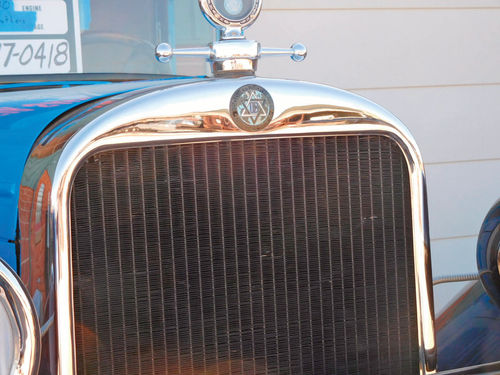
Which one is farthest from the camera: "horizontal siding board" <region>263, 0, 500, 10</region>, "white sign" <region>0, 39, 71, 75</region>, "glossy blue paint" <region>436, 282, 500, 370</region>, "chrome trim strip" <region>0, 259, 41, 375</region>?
"horizontal siding board" <region>263, 0, 500, 10</region>

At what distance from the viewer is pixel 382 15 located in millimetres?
4473

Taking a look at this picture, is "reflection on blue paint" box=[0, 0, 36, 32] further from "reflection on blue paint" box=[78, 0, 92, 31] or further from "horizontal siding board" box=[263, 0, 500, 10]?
"horizontal siding board" box=[263, 0, 500, 10]

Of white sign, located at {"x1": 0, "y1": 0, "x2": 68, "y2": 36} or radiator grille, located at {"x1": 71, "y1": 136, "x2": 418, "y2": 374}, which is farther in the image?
white sign, located at {"x1": 0, "y1": 0, "x2": 68, "y2": 36}

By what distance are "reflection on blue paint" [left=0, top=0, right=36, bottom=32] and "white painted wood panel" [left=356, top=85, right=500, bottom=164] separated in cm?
201

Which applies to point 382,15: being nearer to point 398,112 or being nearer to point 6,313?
point 398,112

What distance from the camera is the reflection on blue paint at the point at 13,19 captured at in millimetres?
3291

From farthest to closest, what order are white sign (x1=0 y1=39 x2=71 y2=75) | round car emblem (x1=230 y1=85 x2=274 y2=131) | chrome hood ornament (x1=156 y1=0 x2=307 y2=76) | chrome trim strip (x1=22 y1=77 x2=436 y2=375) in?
white sign (x1=0 y1=39 x2=71 y2=75), chrome hood ornament (x1=156 y1=0 x2=307 y2=76), round car emblem (x1=230 y1=85 x2=274 y2=131), chrome trim strip (x1=22 y1=77 x2=436 y2=375)

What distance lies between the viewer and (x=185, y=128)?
149 centimetres

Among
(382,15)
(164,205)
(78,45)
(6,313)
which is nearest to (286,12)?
(382,15)

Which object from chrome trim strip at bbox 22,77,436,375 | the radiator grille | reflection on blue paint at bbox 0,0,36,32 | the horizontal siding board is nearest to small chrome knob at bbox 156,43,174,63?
chrome trim strip at bbox 22,77,436,375

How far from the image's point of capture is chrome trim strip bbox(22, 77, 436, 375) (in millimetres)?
1388

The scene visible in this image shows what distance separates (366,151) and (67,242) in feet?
2.35

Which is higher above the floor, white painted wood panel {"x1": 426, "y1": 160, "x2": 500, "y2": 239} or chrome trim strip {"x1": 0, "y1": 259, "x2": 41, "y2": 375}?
white painted wood panel {"x1": 426, "y1": 160, "x2": 500, "y2": 239}

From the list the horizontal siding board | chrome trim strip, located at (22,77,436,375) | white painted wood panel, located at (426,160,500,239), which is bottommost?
chrome trim strip, located at (22,77,436,375)
